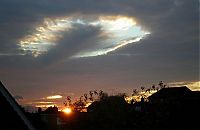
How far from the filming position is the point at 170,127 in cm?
2512

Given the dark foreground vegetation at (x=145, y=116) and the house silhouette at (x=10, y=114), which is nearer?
the house silhouette at (x=10, y=114)

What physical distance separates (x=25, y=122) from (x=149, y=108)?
16.5 m

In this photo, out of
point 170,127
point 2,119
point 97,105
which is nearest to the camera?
point 2,119

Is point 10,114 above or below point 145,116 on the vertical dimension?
above

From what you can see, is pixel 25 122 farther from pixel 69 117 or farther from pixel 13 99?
pixel 69 117

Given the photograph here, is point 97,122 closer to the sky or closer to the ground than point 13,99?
closer to the ground

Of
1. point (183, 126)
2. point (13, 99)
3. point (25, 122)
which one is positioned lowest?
point (183, 126)

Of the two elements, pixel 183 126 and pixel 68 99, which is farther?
pixel 68 99

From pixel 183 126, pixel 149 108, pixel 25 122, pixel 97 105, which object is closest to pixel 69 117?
pixel 97 105

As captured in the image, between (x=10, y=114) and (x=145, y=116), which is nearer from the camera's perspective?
(x=10, y=114)

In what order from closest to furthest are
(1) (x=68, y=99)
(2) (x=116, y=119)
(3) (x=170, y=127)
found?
(3) (x=170, y=127)
(2) (x=116, y=119)
(1) (x=68, y=99)

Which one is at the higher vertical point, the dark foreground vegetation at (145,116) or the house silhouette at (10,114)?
the house silhouette at (10,114)

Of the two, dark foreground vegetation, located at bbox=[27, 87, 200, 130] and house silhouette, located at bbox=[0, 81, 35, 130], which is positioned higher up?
house silhouette, located at bbox=[0, 81, 35, 130]

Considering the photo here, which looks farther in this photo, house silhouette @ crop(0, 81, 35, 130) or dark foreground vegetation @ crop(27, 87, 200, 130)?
dark foreground vegetation @ crop(27, 87, 200, 130)
